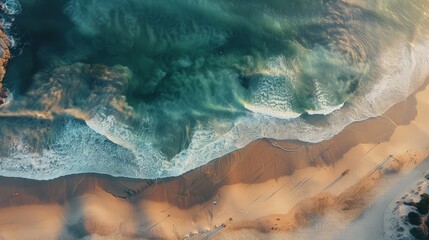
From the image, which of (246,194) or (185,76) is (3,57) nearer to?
(185,76)

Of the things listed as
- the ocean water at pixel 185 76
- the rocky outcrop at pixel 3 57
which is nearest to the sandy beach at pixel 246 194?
the ocean water at pixel 185 76

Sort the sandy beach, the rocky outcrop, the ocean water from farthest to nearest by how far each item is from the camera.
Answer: the ocean water
the rocky outcrop
the sandy beach

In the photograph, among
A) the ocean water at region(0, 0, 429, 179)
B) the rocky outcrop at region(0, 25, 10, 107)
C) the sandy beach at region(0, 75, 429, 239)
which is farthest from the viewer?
the ocean water at region(0, 0, 429, 179)

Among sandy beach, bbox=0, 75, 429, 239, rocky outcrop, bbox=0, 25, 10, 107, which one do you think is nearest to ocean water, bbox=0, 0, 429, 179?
rocky outcrop, bbox=0, 25, 10, 107

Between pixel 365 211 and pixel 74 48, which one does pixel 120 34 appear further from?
pixel 365 211

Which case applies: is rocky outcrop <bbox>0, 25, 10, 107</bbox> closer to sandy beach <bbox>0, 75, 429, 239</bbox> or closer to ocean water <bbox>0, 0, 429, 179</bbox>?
ocean water <bbox>0, 0, 429, 179</bbox>
